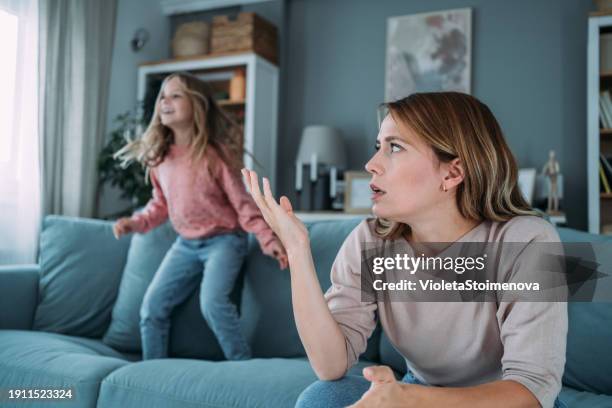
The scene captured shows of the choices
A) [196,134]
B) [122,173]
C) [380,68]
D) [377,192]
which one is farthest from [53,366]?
[380,68]

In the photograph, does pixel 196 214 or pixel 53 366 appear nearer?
pixel 53 366

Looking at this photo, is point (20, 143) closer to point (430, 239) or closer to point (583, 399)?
point (430, 239)

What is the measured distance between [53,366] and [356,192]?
2.33 metres

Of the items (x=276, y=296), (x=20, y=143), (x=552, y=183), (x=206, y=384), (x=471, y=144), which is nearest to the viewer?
(x=471, y=144)

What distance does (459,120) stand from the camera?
108cm

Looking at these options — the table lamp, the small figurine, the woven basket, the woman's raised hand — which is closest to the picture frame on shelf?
the table lamp

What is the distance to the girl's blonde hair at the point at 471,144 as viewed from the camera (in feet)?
3.53

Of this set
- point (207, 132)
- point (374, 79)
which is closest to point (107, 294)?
point (207, 132)

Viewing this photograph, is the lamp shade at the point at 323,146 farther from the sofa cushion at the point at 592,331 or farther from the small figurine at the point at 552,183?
the sofa cushion at the point at 592,331

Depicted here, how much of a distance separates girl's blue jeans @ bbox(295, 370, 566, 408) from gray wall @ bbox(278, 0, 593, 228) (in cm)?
283

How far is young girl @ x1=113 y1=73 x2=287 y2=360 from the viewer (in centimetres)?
192

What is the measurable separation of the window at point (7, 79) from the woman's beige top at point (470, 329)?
2278mm

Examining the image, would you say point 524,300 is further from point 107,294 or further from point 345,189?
point 345,189

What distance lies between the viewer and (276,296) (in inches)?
74.8
